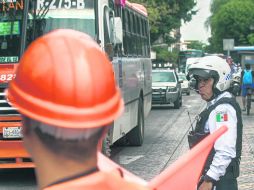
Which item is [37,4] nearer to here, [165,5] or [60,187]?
[60,187]

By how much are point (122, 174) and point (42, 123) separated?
0.28 meters

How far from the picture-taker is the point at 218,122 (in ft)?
13.4

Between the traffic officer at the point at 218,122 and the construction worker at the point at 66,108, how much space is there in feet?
8.07

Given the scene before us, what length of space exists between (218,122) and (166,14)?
44.1m

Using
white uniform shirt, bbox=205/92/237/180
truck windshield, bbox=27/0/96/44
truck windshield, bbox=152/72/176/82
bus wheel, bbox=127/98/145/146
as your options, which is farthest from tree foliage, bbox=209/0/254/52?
white uniform shirt, bbox=205/92/237/180

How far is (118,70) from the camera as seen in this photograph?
1188 centimetres

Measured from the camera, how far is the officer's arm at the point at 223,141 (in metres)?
4.05

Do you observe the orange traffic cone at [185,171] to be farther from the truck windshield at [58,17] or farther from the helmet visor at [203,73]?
the truck windshield at [58,17]

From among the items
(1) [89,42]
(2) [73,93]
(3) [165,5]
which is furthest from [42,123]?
(3) [165,5]

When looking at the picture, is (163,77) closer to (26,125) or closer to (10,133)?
(10,133)

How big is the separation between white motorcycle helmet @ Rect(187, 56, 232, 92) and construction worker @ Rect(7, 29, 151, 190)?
9.01 feet

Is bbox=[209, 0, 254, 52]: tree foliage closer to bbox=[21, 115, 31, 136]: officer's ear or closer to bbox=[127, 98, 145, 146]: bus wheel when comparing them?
bbox=[127, 98, 145, 146]: bus wheel

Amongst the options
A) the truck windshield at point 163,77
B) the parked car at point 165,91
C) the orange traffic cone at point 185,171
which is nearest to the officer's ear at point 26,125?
the orange traffic cone at point 185,171

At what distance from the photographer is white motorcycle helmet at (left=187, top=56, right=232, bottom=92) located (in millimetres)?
4344
